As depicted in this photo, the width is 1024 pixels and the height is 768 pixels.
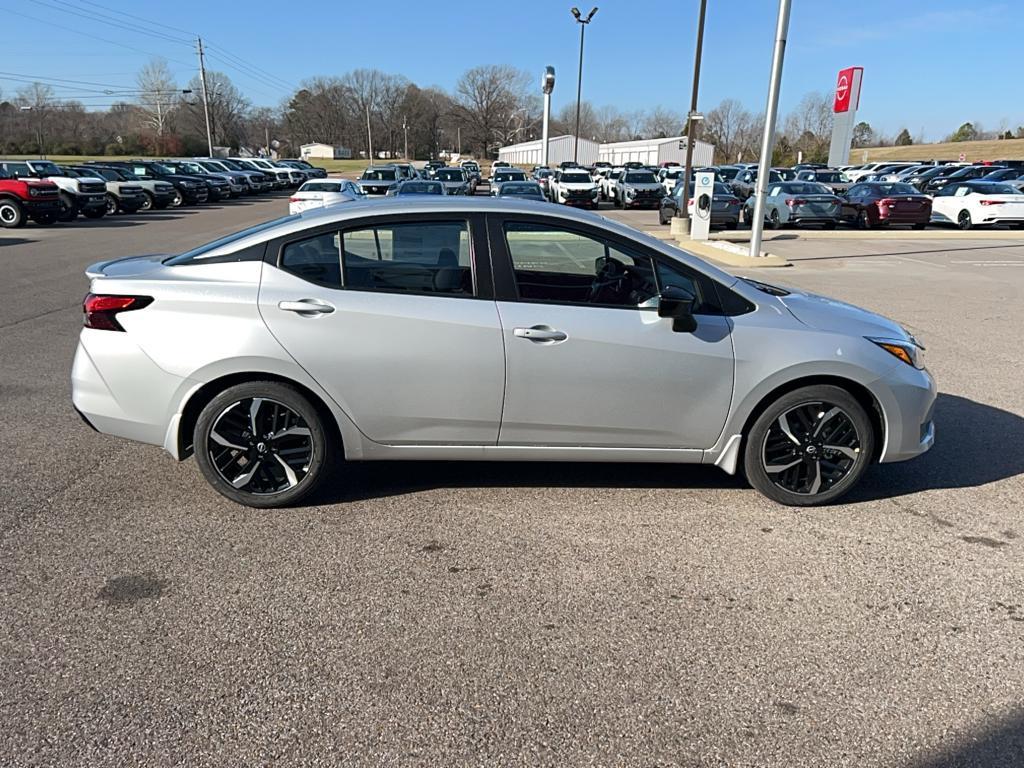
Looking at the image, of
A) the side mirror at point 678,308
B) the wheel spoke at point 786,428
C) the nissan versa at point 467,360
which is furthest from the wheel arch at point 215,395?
A: the wheel spoke at point 786,428

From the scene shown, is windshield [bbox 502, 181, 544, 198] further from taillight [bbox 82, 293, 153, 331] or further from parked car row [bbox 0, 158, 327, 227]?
taillight [bbox 82, 293, 153, 331]

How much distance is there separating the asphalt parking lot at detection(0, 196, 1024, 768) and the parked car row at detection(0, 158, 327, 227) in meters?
20.5

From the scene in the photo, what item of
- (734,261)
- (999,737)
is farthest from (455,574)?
(734,261)

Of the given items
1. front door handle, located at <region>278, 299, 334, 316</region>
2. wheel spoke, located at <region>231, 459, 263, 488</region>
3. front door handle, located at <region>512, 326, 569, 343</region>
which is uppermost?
front door handle, located at <region>278, 299, 334, 316</region>

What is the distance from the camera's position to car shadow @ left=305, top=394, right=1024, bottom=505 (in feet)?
14.7

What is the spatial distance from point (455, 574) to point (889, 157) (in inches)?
4246

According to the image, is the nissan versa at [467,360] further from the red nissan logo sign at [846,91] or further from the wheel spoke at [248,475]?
the red nissan logo sign at [846,91]

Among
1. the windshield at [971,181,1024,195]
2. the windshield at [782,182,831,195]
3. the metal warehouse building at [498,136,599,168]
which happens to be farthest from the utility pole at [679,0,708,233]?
the metal warehouse building at [498,136,599,168]

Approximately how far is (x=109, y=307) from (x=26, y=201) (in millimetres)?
21959

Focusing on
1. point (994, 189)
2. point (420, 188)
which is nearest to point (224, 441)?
point (420, 188)

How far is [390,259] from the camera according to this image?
4.09 metres

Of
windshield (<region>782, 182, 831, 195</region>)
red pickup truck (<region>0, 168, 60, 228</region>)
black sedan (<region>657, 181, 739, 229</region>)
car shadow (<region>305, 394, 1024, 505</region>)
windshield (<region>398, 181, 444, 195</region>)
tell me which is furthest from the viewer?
black sedan (<region>657, 181, 739, 229</region>)

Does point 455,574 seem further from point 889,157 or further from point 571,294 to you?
point 889,157

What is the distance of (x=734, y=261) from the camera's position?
16.6 metres
